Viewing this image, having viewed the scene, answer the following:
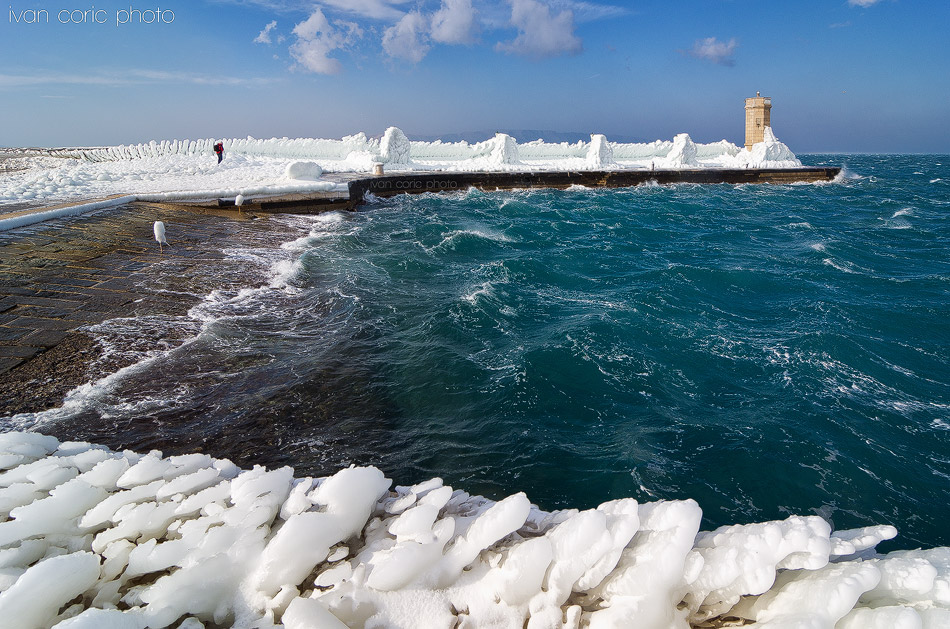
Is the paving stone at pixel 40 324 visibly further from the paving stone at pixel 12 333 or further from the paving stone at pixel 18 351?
A: the paving stone at pixel 18 351

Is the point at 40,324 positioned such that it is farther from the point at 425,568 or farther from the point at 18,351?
the point at 425,568

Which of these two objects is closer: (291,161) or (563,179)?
(291,161)

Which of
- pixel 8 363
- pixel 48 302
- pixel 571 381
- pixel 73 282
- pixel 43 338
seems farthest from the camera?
pixel 73 282

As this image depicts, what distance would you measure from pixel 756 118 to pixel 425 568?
132 feet

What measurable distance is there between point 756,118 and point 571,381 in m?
36.4

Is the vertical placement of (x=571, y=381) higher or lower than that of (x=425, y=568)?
lower

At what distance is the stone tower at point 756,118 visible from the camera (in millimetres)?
34438

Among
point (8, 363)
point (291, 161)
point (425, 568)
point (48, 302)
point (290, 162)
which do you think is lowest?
point (425, 568)

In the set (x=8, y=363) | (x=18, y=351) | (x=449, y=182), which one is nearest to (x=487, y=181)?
(x=449, y=182)

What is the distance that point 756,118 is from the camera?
34.9 meters

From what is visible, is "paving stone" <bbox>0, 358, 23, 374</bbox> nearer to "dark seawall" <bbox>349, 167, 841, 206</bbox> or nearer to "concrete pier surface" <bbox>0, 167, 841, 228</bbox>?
"concrete pier surface" <bbox>0, 167, 841, 228</bbox>

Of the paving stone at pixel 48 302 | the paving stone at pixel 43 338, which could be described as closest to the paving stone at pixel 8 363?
the paving stone at pixel 43 338

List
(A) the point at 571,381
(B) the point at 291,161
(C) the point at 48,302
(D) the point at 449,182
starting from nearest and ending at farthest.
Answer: (A) the point at 571,381, (C) the point at 48,302, (B) the point at 291,161, (D) the point at 449,182

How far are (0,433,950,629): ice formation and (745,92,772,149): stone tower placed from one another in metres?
39.2
